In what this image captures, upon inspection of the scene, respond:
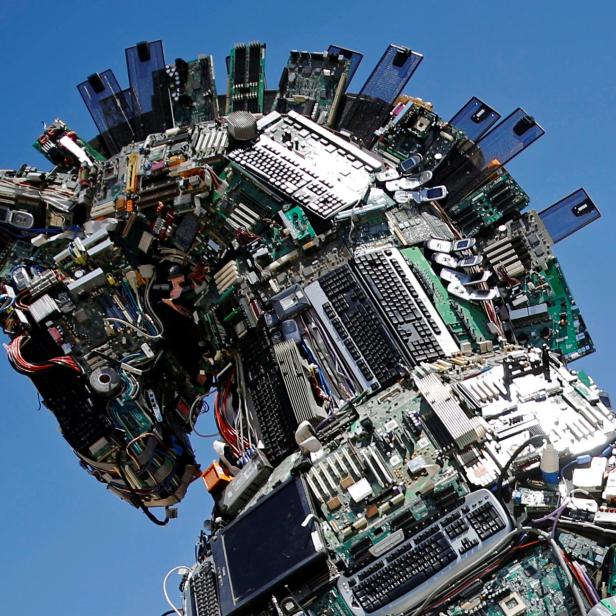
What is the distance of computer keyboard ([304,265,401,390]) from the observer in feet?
66.0

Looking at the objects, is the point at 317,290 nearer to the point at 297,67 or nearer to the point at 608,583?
the point at 297,67

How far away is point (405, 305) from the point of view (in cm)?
2064

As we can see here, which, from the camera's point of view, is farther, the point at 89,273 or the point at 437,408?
the point at 89,273

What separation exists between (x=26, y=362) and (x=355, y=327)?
6.56 m

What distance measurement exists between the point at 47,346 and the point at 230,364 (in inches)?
144

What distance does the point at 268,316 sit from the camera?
2147 cm

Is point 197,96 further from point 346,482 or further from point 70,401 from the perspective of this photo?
point 346,482

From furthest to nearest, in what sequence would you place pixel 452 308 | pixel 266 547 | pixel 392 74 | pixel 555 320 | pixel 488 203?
pixel 392 74, pixel 488 203, pixel 555 320, pixel 452 308, pixel 266 547

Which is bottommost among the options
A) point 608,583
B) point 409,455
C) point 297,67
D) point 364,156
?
point 608,583

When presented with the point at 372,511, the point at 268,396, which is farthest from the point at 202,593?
the point at 268,396

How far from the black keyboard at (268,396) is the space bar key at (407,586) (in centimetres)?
453

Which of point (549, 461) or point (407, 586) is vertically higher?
point (549, 461)

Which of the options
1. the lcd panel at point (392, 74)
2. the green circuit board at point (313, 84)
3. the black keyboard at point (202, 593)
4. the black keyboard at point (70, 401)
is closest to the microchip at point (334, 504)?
the black keyboard at point (202, 593)

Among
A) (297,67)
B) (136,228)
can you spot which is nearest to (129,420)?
(136,228)
